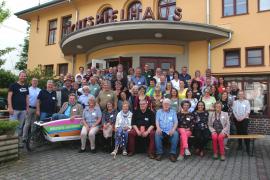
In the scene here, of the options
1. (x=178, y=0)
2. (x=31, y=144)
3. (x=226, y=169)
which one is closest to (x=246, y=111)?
(x=226, y=169)

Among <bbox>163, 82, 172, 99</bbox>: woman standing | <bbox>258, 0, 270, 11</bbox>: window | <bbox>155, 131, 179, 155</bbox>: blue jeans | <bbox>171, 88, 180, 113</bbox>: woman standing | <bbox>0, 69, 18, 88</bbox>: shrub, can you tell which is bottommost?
<bbox>155, 131, 179, 155</bbox>: blue jeans

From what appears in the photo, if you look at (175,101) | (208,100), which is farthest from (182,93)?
(208,100)

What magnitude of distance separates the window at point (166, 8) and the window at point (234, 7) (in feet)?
8.24

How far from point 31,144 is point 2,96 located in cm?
1146

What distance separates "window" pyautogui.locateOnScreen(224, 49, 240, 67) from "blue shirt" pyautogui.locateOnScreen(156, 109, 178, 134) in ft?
21.6

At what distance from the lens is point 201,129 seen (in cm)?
738

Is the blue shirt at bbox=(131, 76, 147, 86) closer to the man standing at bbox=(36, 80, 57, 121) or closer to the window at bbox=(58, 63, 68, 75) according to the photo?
the man standing at bbox=(36, 80, 57, 121)

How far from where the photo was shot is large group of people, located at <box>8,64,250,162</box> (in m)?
7.30

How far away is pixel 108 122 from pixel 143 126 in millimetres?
1000

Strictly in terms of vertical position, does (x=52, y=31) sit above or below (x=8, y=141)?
above

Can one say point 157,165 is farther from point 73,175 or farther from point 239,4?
point 239,4

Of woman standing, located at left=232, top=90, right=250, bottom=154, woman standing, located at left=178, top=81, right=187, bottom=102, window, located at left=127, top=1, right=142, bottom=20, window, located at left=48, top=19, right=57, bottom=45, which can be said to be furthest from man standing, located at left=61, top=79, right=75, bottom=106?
window, located at left=48, top=19, right=57, bottom=45

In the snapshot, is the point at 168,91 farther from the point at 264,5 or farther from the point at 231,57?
the point at 264,5

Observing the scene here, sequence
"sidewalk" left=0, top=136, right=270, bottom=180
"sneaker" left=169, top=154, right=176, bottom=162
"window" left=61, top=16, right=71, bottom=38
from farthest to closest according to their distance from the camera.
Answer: "window" left=61, top=16, right=71, bottom=38, "sneaker" left=169, top=154, right=176, bottom=162, "sidewalk" left=0, top=136, right=270, bottom=180
